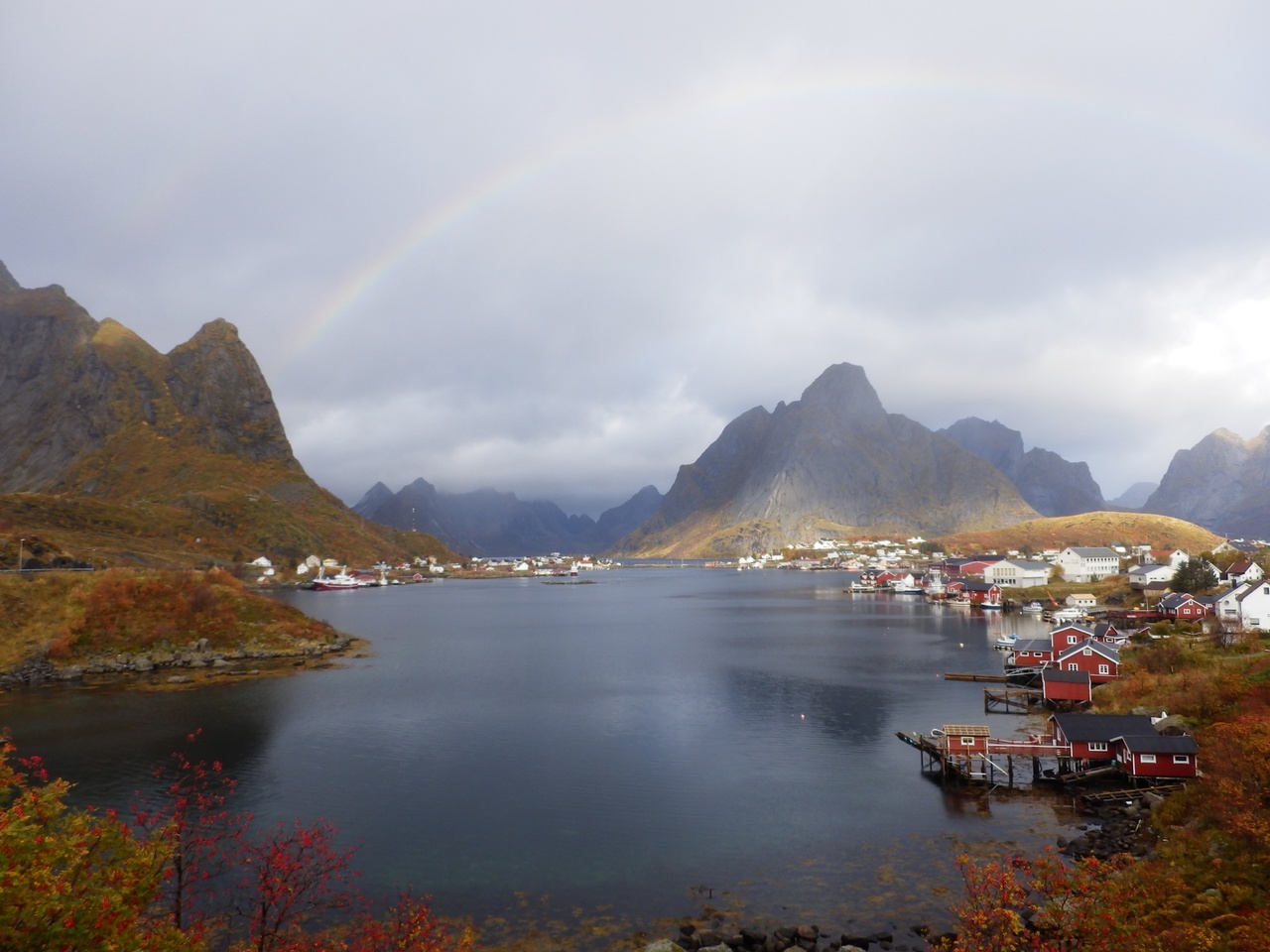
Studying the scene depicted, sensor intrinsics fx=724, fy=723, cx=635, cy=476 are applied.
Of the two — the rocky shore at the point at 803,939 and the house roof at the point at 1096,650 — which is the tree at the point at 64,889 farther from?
the house roof at the point at 1096,650

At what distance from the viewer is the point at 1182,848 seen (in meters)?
25.3

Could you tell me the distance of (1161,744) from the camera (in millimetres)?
35531

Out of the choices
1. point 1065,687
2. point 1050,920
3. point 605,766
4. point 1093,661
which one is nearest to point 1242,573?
point 1093,661

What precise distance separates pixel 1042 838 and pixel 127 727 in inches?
2135

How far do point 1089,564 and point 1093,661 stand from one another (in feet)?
306

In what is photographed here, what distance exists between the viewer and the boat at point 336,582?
17950 cm

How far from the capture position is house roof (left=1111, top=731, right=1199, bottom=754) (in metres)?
35.1

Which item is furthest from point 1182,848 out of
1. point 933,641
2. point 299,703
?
point 933,641

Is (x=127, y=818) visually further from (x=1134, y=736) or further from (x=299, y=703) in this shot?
(x=1134, y=736)

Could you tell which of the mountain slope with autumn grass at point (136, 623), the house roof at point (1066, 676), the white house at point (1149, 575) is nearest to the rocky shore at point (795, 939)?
the house roof at point (1066, 676)

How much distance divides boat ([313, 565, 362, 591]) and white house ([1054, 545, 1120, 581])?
163 meters

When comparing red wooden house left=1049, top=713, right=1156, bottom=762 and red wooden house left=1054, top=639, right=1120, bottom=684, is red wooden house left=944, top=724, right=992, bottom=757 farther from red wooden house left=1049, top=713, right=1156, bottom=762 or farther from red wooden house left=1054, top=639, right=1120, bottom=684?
red wooden house left=1054, top=639, right=1120, bottom=684

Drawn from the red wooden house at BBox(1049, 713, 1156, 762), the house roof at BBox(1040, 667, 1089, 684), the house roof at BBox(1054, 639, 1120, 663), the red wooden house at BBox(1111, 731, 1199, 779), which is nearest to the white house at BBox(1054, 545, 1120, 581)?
the house roof at BBox(1054, 639, 1120, 663)

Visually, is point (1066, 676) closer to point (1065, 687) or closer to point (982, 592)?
point (1065, 687)
